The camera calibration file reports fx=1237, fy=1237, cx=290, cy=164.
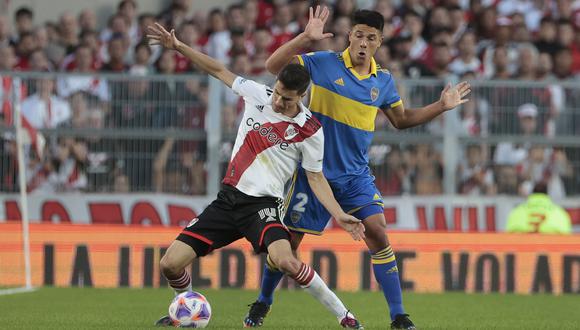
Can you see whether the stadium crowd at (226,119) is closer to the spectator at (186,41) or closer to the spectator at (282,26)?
the spectator at (186,41)

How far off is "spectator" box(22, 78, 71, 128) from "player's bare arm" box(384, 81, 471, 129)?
7.98 m

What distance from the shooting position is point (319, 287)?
9523 millimetres

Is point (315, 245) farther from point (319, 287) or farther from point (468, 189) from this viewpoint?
point (319, 287)

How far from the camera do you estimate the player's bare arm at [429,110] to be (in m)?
10.7

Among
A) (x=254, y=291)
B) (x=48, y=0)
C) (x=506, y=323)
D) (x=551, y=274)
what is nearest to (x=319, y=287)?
(x=506, y=323)

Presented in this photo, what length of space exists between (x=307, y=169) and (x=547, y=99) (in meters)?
8.88

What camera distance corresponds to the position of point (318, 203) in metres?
10.5

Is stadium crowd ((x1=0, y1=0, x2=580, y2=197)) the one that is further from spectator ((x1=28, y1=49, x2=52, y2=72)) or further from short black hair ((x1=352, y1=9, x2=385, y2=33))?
short black hair ((x1=352, y1=9, x2=385, y2=33))

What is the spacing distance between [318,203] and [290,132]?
0.89m

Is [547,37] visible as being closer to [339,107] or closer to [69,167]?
[69,167]

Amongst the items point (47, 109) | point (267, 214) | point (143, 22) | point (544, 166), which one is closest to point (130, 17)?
point (143, 22)

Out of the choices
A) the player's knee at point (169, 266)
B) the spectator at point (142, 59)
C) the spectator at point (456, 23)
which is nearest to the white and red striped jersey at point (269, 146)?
the player's knee at point (169, 266)

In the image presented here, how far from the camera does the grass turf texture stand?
424 inches

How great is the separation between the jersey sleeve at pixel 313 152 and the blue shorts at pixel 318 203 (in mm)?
495
